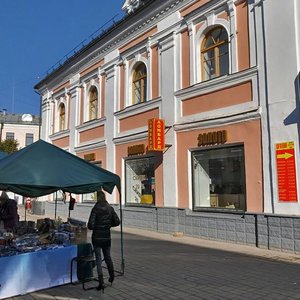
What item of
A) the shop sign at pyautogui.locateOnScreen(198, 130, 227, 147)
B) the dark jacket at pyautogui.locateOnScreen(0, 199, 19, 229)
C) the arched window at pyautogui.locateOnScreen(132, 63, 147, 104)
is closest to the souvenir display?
the dark jacket at pyautogui.locateOnScreen(0, 199, 19, 229)

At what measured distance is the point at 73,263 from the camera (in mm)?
7500

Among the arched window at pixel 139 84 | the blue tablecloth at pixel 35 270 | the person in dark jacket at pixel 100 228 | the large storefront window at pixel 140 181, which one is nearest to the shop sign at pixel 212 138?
the large storefront window at pixel 140 181

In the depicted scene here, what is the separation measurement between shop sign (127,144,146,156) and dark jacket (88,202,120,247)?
9.29m

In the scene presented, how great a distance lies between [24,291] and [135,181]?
10699 millimetres

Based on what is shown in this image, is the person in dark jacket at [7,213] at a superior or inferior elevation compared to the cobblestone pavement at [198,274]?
superior

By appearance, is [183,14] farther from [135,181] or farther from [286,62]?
[135,181]

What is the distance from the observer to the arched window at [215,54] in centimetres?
1345

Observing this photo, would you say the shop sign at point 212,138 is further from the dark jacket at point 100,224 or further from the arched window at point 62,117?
the arched window at point 62,117

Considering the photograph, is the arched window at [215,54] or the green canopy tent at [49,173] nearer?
the green canopy tent at [49,173]

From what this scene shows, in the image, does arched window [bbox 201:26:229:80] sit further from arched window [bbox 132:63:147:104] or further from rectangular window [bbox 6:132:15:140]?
rectangular window [bbox 6:132:15:140]

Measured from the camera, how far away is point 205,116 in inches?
532

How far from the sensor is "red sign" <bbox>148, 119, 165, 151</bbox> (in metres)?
14.8

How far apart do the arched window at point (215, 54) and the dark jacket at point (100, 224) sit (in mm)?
7635

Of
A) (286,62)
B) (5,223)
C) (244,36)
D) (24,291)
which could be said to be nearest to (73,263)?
(24,291)
